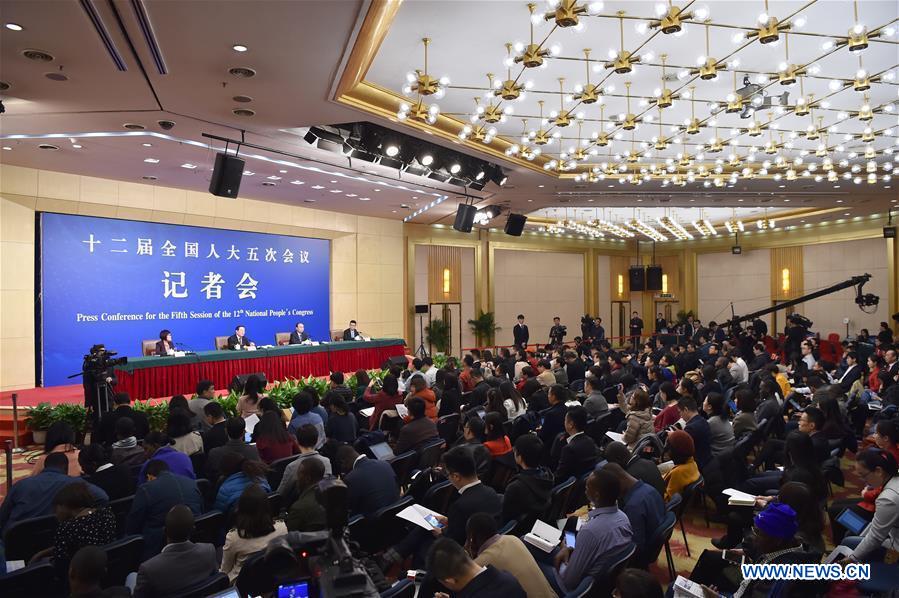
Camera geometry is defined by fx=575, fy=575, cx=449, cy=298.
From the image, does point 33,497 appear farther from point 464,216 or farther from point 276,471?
point 464,216

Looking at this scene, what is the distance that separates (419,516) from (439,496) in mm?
617

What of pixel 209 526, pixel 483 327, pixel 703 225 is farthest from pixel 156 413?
pixel 703 225

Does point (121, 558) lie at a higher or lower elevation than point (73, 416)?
higher

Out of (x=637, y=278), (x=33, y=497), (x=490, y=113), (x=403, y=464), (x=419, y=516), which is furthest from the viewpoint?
(x=637, y=278)

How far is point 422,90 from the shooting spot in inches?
215

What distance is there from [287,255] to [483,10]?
927 cm

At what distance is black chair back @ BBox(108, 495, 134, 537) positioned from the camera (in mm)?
3674

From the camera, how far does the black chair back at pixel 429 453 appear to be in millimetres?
4855

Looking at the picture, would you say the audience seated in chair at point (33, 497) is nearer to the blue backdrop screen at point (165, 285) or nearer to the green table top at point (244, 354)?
the green table top at point (244, 354)

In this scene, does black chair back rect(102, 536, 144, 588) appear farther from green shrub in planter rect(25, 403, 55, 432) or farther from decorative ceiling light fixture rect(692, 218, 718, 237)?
decorative ceiling light fixture rect(692, 218, 718, 237)

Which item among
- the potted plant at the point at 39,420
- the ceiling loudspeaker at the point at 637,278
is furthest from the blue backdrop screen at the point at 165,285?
the ceiling loudspeaker at the point at 637,278

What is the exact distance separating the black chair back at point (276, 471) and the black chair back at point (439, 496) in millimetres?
1102

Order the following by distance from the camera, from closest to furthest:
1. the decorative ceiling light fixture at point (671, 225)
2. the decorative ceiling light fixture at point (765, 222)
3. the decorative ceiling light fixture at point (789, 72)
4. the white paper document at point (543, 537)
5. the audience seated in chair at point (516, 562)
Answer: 1. the audience seated in chair at point (516, 562)
2. the white paper document at point (543, 537)
3. the decorative ceiling light fixture at point (789, 72)
4. the decorative ceiling light fixture at point (671, 225)
5. the decorative ceiling light fixture at point (765, 222)

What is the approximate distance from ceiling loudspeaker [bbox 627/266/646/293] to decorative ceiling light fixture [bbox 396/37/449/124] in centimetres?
1690
